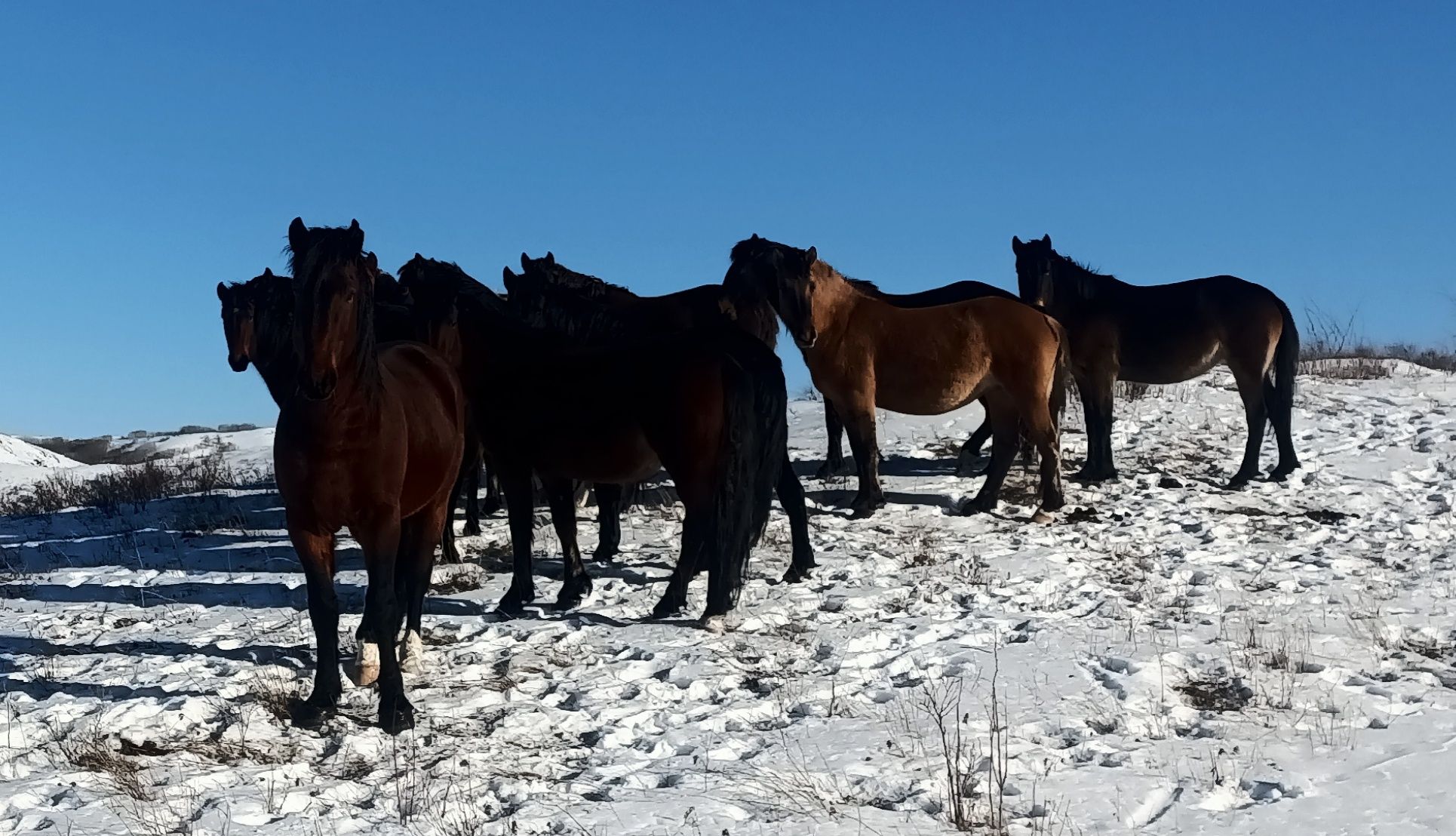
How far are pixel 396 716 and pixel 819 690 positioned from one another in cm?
187

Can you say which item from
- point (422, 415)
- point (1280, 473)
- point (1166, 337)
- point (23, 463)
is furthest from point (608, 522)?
point (23, 463)

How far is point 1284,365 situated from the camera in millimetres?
11016

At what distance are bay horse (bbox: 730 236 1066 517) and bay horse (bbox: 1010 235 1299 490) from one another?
1.60 metres

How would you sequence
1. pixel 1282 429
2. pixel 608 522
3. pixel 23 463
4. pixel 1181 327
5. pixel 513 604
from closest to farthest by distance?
pixel 513 604
pixel 608 522
pixel 1282 429
pixel 1181 327
pixel 23 463

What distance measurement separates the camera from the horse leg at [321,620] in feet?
15.4

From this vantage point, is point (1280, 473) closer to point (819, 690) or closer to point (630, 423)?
point (630, 423)

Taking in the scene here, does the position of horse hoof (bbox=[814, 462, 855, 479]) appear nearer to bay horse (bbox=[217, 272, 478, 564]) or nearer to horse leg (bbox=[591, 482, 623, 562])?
bay horse (bbox=[217, 272, 478, 564])

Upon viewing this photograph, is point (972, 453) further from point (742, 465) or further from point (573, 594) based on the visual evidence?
point (573, 594)

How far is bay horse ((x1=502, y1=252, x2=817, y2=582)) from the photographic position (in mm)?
7484

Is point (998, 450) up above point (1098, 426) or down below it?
below

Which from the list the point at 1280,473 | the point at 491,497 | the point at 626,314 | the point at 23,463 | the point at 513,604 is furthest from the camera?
the point at 23,463

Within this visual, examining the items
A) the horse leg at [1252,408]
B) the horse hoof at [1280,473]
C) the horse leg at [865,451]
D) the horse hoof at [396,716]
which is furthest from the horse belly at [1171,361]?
the horse hoof at [396,716]

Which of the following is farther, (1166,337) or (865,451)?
(1166,337)

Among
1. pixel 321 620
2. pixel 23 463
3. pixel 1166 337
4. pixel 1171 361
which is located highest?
pixel 1166 337
